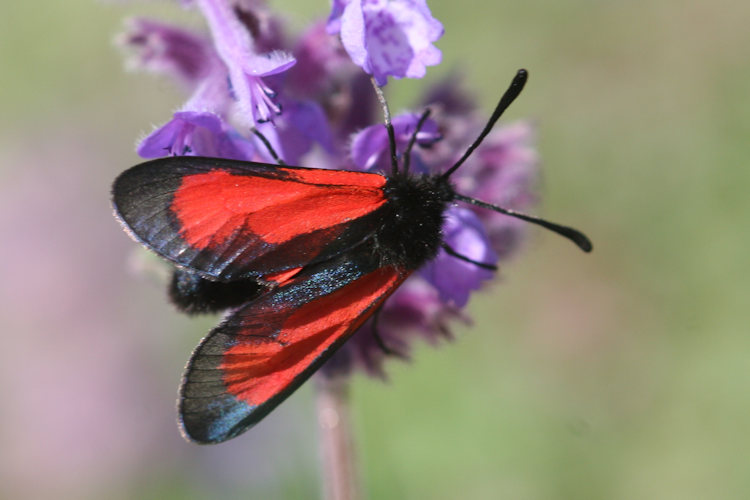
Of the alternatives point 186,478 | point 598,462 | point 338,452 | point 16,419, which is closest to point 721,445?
point 598,462

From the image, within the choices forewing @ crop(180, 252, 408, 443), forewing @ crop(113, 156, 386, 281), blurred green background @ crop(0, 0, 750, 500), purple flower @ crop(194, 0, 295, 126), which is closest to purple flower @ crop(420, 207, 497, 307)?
forewing @ crop(180, 252, 408, 443)

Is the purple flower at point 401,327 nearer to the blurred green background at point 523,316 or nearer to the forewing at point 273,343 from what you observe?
the forewing at point 273,343

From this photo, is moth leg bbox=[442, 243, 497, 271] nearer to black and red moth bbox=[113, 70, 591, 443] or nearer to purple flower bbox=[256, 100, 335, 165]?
black and red moth bbox=[113, 70, 591, 443]

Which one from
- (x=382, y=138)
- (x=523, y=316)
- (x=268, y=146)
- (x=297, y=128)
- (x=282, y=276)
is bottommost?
(x=282, y=276)

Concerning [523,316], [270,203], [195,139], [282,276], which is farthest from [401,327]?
[523,316]

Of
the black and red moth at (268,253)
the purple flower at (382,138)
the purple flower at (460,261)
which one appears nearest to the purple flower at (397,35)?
the purple flower at (382,138)

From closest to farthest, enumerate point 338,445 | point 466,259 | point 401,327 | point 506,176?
point 466,259
point 401,327
point 506,176
point 338,445

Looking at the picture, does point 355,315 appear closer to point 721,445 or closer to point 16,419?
point 721,445

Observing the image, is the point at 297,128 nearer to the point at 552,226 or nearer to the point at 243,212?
the point at 243,212
